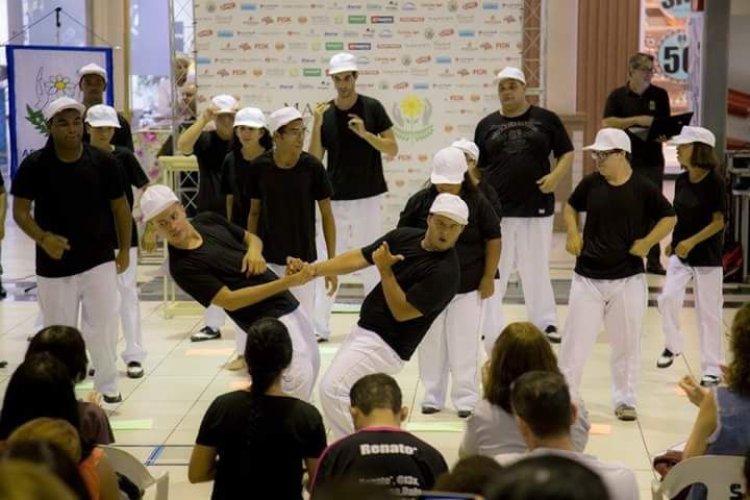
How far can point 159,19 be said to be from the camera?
1638cm

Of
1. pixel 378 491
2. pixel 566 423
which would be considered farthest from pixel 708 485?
pixel 378 491

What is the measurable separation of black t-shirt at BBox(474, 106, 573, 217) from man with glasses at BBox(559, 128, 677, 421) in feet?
5.49

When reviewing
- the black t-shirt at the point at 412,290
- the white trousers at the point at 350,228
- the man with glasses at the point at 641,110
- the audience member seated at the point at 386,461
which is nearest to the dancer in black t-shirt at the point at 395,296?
the black t-shirt at the point at 412,290

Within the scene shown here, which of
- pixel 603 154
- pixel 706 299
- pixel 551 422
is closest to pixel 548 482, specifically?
pixel 551 422

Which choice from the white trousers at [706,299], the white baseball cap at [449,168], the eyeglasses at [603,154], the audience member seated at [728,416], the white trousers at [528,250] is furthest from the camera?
the white trousers at [528,250]

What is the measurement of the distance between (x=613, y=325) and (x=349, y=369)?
1985mm

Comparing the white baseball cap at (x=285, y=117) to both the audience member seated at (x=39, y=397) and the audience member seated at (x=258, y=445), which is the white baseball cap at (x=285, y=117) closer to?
the audience member seated at (x=258, y=445)

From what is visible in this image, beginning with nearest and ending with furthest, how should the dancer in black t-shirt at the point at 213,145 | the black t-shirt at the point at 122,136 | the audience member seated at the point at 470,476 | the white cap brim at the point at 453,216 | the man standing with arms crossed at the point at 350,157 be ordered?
1. the audience member seated at the point at 470,476
2. the white cap brim at the point at 453,216
3. the black t-shirt at the point at 122,136
4. the dancer in black t-shirt at the point at 213,145
5. the man standing with arms crossed at the point at 350,157

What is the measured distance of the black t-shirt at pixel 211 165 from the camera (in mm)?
9820

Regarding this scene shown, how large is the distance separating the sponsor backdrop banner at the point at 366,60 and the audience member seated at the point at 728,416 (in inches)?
260

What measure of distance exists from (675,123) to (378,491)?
398 inches

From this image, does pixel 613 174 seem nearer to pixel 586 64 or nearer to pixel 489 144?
pixel 489 144

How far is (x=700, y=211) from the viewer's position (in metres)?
8.45

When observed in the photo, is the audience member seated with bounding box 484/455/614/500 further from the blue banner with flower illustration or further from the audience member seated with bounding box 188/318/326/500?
the blue banner with flower illustration
